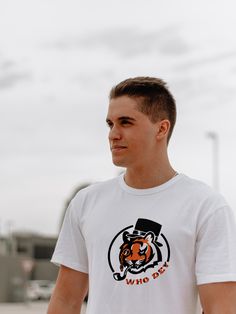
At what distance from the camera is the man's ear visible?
11.8 feet

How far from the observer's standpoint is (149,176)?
3615 millimetres

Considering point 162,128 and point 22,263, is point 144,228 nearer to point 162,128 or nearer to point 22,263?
point 162,128

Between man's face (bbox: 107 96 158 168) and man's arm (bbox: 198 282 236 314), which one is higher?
man's face (bbox: 107 96 158 168)


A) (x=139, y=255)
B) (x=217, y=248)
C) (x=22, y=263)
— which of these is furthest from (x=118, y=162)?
(x=22, y=263)

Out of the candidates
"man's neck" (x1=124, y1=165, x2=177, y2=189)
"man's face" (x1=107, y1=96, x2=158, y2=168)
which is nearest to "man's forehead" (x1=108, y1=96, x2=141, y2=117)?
"man's face" (x1=107, y1=96, x2=158, y2=168)

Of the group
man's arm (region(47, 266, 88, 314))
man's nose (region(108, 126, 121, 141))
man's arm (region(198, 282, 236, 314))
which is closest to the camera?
man's arm (region(198, 282, 236, 314))

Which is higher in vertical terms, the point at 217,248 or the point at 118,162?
the point at 118,162

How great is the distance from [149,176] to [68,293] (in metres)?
0.68

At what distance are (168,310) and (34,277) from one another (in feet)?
258

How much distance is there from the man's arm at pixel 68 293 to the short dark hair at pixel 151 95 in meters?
0.80

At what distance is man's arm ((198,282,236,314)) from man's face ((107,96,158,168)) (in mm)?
643

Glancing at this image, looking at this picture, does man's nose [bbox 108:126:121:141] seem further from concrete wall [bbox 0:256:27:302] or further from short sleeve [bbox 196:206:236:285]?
concrete wall [bbox 0:256:27:302]

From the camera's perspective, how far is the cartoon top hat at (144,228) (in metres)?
3.46

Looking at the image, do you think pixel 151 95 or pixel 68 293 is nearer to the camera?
pixel 151 95
